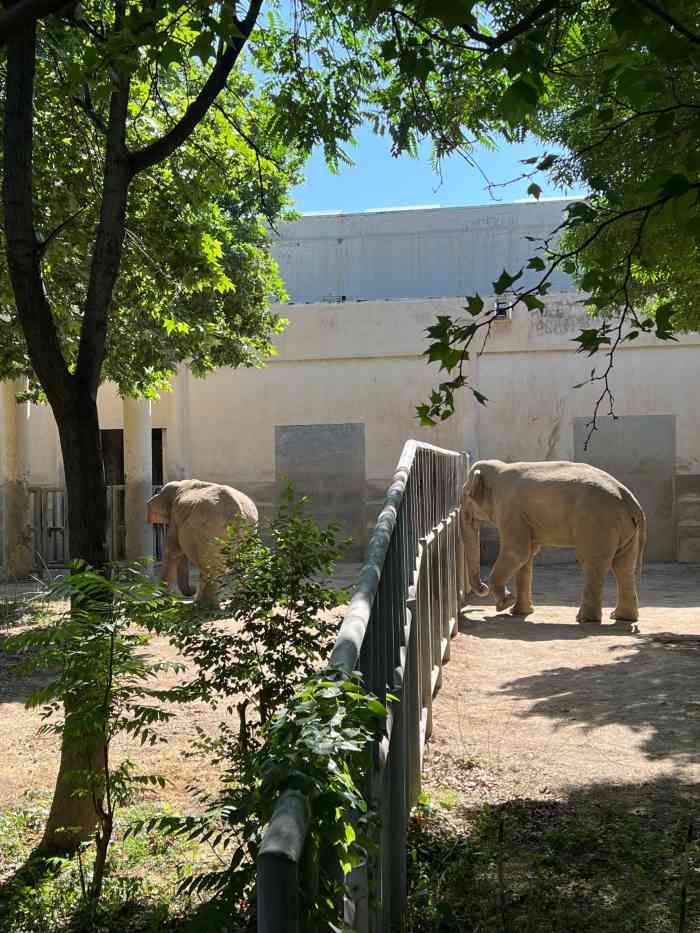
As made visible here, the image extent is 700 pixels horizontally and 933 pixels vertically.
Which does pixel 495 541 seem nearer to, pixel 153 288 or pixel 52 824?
pixel 153 288

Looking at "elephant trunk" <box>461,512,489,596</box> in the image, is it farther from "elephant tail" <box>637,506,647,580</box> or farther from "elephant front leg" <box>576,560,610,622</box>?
"elephant tail" <box>637,506,647,580</box>

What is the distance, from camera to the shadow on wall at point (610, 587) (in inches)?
535

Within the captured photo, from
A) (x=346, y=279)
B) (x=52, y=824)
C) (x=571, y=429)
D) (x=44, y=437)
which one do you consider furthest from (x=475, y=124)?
(x=346, y=279)

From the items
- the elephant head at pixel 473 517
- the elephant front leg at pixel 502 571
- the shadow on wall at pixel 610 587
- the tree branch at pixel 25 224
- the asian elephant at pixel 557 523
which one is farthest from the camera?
the shadow on wall at pixel 610 587

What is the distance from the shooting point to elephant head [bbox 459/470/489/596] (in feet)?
41.6

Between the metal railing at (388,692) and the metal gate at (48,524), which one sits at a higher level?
the metal railing at (388,692)

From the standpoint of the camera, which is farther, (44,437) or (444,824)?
(44,437)

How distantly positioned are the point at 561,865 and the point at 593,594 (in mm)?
7457

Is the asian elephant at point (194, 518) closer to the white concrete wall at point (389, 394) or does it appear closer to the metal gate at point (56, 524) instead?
the metal gate at point (56, 524)

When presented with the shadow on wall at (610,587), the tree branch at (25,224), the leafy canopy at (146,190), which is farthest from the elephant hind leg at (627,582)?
the tree branch at (25,224)

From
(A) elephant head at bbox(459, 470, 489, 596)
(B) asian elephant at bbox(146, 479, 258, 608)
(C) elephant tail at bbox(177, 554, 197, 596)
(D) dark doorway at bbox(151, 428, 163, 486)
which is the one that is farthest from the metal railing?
(D) dark doorway at bbox(151, 428, 163, 486)

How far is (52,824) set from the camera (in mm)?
4922

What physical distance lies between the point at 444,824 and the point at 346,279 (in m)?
21.1

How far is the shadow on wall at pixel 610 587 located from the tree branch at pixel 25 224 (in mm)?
8659
